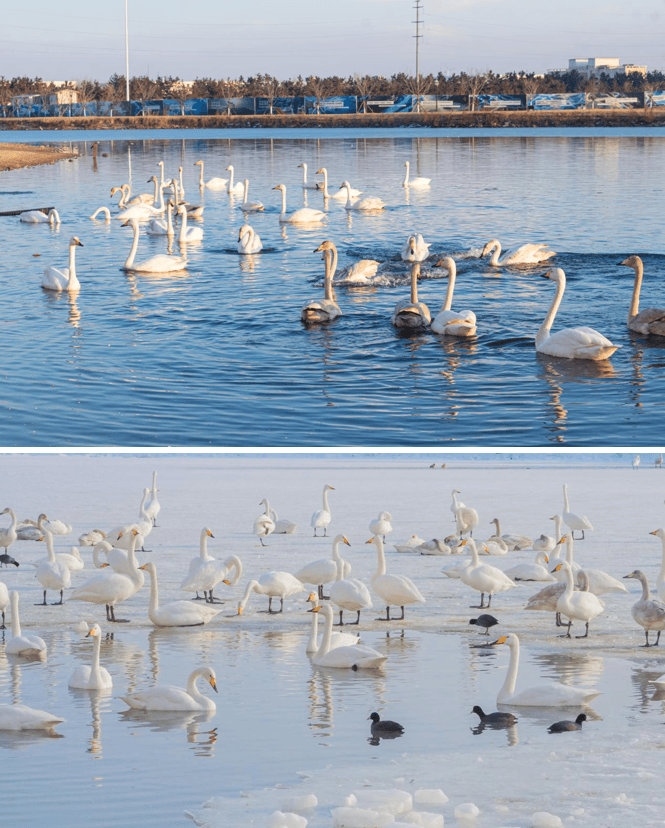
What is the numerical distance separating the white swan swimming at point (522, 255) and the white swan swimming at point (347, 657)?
10015 millimetres

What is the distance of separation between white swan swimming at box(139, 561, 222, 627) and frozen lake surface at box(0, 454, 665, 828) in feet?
0.44

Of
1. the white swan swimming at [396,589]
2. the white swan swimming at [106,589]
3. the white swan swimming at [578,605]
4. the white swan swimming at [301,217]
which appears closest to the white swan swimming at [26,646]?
the white swan swimming at [106,589]

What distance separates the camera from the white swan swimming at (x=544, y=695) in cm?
697

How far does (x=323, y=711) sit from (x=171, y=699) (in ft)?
3.13

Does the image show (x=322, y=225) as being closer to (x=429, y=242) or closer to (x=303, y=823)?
(x=429, y=242)

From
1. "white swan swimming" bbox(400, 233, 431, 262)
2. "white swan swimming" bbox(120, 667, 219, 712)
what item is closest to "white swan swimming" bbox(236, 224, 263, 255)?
"white swan swimming" bbox(400, 233, 431, 262)

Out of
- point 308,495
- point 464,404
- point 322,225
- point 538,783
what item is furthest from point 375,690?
point 322,225

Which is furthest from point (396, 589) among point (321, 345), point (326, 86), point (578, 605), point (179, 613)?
point (326, 86)

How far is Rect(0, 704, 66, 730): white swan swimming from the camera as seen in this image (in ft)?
21.5

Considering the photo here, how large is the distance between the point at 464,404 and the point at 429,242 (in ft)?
33.9

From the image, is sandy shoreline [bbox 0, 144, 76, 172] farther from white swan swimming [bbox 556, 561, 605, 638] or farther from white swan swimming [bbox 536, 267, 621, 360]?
white swan swimming [bbox 556, 561, 605, 638]

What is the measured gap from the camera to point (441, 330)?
12.6 meters

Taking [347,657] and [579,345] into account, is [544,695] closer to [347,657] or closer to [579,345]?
[347,657]

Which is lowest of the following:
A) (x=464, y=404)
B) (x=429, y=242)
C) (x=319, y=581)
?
(x=319, y=581)
